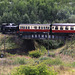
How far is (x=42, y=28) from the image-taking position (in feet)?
95.2

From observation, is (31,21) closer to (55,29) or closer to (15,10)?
(15,10)

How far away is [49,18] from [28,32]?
19.3 m

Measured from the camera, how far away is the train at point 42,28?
90.4 feet

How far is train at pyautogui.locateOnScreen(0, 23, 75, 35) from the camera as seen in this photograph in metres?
27.6

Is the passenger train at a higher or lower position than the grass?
higher

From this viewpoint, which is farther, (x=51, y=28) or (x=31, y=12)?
(x=31, y=12)

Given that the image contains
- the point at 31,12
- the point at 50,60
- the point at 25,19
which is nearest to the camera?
the point at 50,60

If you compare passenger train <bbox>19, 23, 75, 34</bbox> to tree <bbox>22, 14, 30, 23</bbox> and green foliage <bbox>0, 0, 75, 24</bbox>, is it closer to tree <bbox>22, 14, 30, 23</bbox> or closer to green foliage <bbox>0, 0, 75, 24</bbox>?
tree <bbox>22, 14, 30, 23</bbox>

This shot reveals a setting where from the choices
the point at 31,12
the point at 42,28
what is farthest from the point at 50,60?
the point at 31,12

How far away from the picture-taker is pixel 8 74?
516 inches

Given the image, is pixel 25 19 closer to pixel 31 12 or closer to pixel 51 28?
pixel 31 12

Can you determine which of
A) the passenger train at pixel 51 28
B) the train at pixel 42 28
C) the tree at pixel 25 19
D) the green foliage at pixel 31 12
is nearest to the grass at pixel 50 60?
the train at pixel 42 28

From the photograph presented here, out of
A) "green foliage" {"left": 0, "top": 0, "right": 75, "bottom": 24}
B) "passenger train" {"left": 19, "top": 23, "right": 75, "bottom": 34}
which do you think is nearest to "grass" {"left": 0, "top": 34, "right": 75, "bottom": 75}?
"passenger train" {"left": 19, "top": 23, "right": 75, "bottom": 34}

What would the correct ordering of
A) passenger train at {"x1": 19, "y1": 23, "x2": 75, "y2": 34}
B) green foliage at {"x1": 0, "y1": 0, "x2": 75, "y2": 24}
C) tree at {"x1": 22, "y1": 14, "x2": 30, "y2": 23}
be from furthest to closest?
green foliage at {"x1": 0, "y1": 0, "x2": 75, "y2": 24}
tree at {"x1": 22, "y1": 14, "x2": 30, "y2": 23}
passenger train at {"x1": 19, "y1": 23, "x2": 75, "y2": 34}
